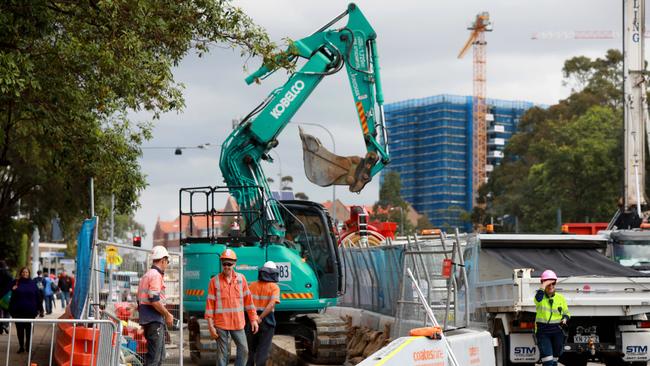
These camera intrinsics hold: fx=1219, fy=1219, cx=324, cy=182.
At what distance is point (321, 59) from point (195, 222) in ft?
12.5

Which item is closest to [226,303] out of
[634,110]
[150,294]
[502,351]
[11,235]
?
[150,294]

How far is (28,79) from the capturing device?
17234 mm

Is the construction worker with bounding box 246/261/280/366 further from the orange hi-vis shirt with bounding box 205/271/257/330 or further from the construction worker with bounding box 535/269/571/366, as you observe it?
the construction worker with bounding box 535/269/571/366

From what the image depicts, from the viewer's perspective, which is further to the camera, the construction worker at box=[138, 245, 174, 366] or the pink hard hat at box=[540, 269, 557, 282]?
the pink hard hat at box=[540, 269, 557, 282]

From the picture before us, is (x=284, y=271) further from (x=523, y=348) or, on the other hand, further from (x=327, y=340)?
(x=523, y=348)

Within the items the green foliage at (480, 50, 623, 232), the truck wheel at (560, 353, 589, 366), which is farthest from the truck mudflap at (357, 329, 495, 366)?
the green foliage at (480, 50, 623, 232)

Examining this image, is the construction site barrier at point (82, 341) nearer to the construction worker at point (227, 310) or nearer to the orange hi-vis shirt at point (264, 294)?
the construction worker at point (227, 310)

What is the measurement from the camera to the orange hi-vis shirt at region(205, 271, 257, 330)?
1531 centimetres

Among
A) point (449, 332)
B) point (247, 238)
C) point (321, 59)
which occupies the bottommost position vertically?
point (449, 332)

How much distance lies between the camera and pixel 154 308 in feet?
46.4

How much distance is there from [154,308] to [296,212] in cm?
665

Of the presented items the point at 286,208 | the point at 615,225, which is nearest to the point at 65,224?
the point at 615,225

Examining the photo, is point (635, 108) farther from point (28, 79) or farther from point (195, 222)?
point (28, 79)

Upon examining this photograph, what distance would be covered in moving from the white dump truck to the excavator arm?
3.99 meters
